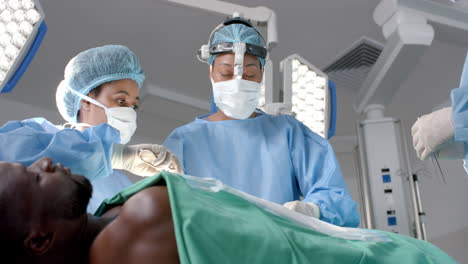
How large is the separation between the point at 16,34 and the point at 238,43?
0.87 m

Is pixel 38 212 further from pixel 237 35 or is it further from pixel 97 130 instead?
pixel 237 35

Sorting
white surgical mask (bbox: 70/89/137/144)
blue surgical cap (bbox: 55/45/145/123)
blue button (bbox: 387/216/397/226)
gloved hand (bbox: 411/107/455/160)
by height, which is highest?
blue surgical cap (bbox: 55/45/145/123)

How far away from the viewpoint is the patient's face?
0.98 meters

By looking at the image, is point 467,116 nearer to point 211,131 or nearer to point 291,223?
point 291,223

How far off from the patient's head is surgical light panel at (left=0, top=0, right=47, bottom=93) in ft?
3.56

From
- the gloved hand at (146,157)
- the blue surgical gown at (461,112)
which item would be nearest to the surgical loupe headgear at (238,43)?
the gloved hand at (146,157)

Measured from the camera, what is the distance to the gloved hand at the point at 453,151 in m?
1.50

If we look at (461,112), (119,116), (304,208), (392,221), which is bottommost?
(392,221)

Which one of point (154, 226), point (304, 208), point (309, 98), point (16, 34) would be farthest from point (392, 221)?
point (154, 226)

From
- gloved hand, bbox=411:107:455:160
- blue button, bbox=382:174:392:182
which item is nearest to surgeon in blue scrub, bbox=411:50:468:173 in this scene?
gloved hand, bbox=411:107:455:160

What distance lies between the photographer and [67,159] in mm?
1564

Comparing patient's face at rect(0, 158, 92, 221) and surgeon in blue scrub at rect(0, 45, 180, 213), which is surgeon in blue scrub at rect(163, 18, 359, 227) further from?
patient's face at rect(0, 158, 92, 221)

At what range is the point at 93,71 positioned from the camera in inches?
78.3

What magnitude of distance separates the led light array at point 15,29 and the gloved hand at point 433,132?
1.45m
